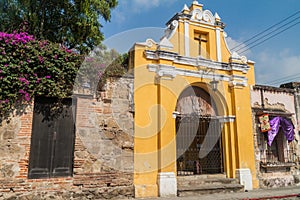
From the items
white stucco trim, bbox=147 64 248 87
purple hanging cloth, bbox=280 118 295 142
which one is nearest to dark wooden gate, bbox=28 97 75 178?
white stucco trim, bbox=147 64 248 87

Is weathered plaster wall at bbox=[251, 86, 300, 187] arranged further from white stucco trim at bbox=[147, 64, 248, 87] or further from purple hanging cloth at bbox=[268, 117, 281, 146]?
white stucco trim at bbox=[147, 64, 248, 87]

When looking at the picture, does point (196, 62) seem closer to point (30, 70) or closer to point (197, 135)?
point (197, 135)

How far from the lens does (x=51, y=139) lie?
6.80 metres

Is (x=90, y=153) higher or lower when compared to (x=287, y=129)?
lower

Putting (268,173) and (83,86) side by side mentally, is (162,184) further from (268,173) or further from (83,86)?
(268,173)

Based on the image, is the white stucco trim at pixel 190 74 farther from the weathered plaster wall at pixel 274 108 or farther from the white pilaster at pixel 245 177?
the white pilaster at pixel 245 177

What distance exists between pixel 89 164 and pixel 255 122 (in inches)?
260

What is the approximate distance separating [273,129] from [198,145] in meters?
3.20

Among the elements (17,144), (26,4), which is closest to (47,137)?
(17,144)

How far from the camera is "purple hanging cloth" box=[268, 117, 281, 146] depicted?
973 centimetres

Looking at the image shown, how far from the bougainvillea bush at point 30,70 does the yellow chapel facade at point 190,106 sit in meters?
2.26

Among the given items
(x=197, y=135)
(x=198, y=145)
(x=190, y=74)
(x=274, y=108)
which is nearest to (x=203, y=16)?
(x=190, y=74)

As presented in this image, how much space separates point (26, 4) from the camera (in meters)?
9.16

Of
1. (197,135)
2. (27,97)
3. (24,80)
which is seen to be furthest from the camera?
(197,135)
